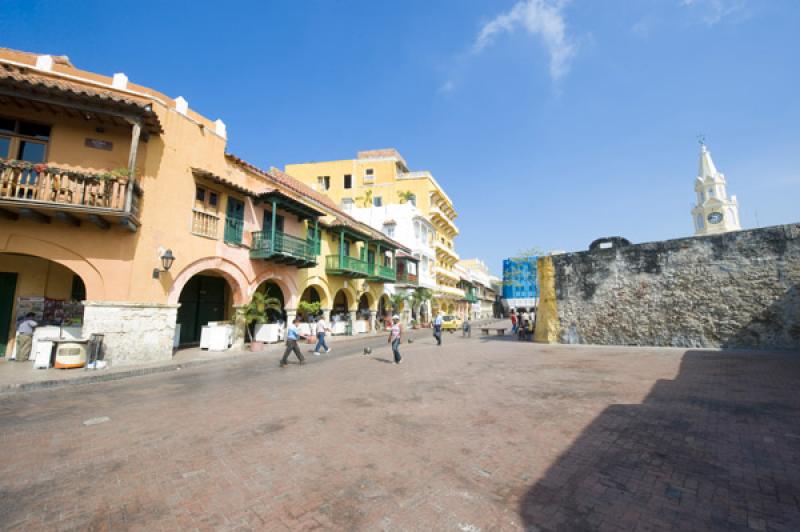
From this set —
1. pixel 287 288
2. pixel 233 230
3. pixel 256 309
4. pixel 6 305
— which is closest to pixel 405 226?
pixel 287 288

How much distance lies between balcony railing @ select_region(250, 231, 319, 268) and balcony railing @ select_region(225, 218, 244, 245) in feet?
2.46

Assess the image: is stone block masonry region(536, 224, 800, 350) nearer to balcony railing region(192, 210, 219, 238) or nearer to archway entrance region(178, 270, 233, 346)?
balcony railing region(192, 210, 219, 238)

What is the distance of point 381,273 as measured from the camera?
86.2 feet

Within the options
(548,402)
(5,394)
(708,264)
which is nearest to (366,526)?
(548,402)

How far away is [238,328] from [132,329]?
441 centimetres

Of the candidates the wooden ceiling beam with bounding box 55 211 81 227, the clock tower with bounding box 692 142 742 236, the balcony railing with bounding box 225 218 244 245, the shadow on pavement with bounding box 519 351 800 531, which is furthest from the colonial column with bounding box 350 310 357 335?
the clock tower with bounding box 692 142 742 236

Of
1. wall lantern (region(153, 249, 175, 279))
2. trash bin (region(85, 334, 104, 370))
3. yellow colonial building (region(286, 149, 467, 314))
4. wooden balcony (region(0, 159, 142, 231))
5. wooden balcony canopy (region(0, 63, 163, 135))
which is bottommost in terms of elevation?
trash bin (region(85, 334, 104, 370))

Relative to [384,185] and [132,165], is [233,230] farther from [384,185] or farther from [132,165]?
[384,185]

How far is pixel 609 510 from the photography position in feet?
10.2

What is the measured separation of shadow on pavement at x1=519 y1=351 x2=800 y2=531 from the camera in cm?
297

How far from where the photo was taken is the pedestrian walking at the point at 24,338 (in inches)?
452

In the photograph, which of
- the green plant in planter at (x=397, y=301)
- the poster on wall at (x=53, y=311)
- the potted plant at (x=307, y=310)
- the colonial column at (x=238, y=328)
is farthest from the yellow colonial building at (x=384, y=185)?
the poster on wall at (x=53, y=311)

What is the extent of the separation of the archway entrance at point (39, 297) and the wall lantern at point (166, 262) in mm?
3143

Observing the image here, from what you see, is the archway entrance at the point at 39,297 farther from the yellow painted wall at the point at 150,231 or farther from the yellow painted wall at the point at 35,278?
the yellow painted wall at the point at 150,231
